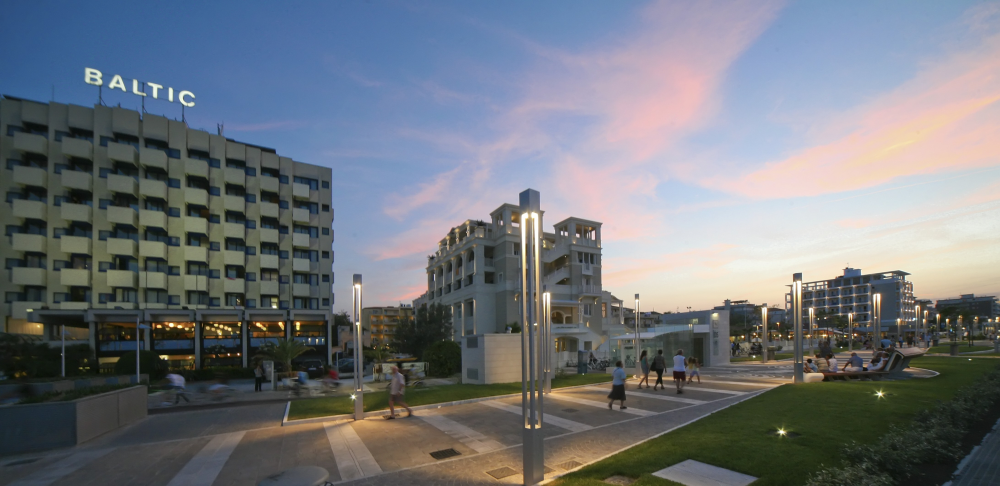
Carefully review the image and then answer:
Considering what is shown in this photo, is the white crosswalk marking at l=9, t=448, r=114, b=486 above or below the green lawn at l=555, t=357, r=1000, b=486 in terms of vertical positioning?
below

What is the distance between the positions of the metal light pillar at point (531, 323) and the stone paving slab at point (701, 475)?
6.53ft

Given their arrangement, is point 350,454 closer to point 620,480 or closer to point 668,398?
point 620,480

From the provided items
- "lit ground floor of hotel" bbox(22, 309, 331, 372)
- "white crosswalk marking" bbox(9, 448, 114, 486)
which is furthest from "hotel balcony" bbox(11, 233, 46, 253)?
"white crosswalk marking" bbox(9, 448, 114, 486)

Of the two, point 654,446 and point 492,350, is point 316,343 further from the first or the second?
point 654,446

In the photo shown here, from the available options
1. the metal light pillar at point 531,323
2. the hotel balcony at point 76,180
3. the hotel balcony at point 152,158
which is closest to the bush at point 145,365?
the hotel balcony at point 76,180

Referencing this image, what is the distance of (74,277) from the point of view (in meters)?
38.5

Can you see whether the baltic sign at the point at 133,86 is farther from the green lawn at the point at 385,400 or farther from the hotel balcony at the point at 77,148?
the green lawn at the point at 385,400

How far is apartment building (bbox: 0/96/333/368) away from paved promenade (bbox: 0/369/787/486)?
30.7 metres

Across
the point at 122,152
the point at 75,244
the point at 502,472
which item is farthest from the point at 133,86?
the point at 502,472

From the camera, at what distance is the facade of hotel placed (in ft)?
168

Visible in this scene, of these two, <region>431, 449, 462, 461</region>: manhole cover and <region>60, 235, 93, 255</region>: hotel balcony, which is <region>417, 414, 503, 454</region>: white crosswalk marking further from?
<region>60, 235, 93, 255</region>: hotel balcony

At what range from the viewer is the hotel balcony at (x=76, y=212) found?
1511 inches

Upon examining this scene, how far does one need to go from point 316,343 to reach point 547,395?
117ft

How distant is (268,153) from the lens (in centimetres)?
4797
